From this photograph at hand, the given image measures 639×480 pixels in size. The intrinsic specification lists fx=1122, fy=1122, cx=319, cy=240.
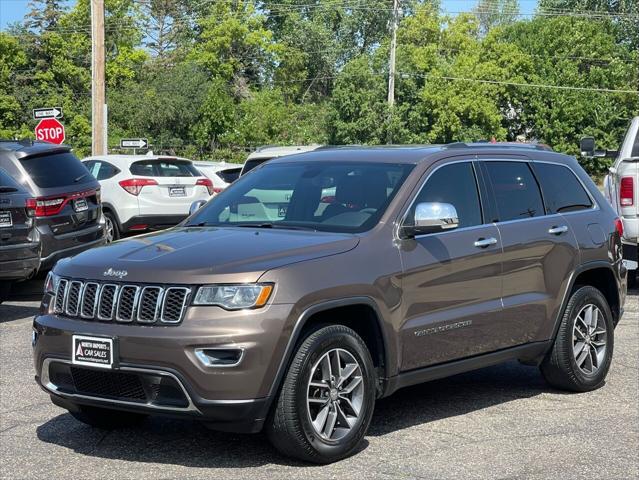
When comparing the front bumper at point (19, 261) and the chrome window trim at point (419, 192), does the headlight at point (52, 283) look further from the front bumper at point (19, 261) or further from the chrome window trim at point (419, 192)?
the front bumper at point (19, 261)

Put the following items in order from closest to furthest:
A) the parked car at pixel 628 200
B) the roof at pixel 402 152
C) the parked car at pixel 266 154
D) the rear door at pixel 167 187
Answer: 1. the roof at pixel 402 152
2. the parked car at pixel 628 200
3. the parked car at pixel 266 154
4. the rear door at pixel 167 187

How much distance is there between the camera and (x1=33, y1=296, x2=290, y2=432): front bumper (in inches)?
220

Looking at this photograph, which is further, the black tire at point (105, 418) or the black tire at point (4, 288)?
the black tire at point (4, 288)

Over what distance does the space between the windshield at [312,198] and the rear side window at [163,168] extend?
1268 cm

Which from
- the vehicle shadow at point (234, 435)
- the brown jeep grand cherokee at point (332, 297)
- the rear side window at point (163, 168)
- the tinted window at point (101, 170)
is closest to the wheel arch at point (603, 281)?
the brown jeep grand cherokee at point (332, 297)

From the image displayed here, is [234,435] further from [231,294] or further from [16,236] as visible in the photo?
[16,236]

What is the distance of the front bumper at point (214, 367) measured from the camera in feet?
18.4

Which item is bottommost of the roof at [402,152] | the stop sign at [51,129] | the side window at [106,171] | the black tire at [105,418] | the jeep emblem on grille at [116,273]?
the black tire at [105,418]

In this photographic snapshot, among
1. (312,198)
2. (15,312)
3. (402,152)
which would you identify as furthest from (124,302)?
(15,312)

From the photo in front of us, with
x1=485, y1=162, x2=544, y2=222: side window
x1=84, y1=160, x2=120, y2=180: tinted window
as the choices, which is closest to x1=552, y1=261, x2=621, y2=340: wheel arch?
x1=485, y1=162, x2=544, y2=222: side window

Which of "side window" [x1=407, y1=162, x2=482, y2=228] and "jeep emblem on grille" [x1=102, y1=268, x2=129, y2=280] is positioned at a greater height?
"side window" [x1=407, y1=162, x2=482, y2=228]

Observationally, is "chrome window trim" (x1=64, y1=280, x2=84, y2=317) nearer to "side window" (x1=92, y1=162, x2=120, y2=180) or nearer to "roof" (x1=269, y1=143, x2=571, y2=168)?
"roof" (x1=269, y1=143, x2=571, y2=168)

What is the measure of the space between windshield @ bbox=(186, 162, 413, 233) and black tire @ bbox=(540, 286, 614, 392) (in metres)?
1.78

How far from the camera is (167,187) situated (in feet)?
65.5
